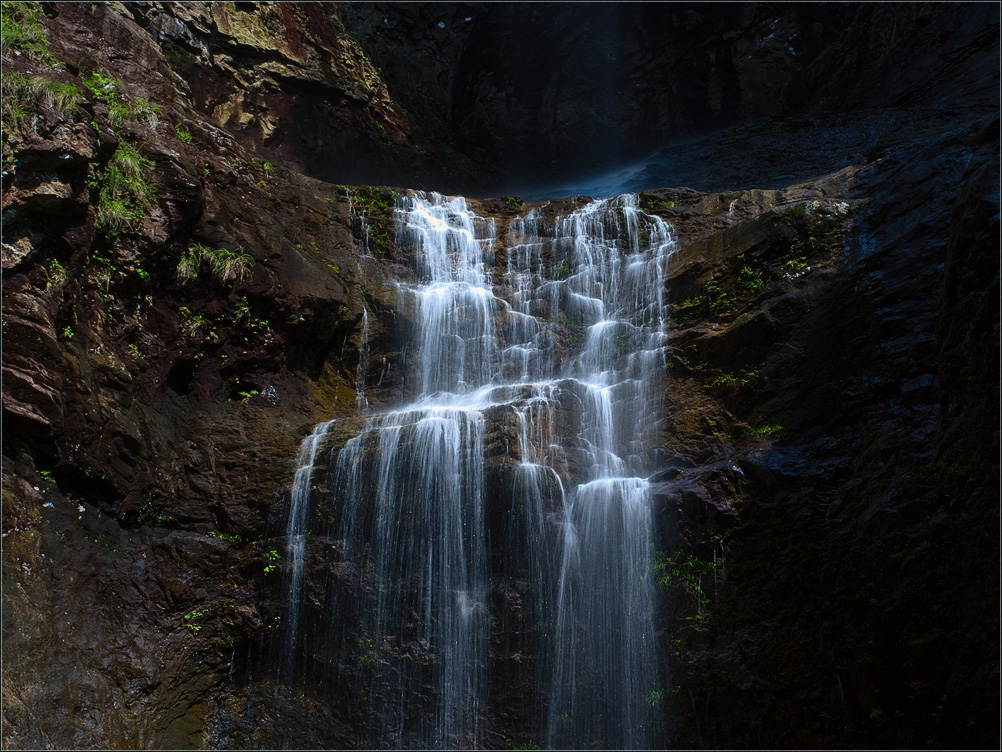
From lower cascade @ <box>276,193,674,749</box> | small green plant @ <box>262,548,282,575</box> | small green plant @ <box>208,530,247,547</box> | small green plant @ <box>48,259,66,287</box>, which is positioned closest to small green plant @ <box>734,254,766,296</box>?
lower cascade @ <box>276,193,674,749</box>

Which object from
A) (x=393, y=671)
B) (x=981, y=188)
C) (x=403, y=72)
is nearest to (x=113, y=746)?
(x=393, y=671)

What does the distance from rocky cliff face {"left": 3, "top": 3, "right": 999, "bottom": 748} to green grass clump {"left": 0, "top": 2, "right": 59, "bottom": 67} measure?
0.22 ft

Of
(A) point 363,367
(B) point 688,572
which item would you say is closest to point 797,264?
(B) point 688,572

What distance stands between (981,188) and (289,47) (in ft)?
52.6

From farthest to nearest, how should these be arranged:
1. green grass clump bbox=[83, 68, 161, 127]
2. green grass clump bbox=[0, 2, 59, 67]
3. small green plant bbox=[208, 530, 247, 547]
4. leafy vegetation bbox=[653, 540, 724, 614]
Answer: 1. green grass clump bbox=[83, 68, 161, 127]
2. small green plant bbox=[208, 530, 247, 547]
3. green grass clump bbox=[0, 2, 59, 67]
4. leafy vegetation bbox=[653, 540, 724, 614]

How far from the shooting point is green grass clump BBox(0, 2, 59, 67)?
923 cm

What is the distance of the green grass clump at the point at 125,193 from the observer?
30.8ft

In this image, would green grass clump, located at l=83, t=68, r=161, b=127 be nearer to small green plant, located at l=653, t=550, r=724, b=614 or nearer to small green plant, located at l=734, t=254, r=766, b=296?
small green plant, located at l=734, t=254, r=766, b=296

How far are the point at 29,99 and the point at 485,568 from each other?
7.89 m

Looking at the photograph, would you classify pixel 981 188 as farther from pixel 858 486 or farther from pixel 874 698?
pixel 874 698

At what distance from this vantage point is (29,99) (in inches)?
319

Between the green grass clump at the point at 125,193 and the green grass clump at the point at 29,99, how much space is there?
1128mm

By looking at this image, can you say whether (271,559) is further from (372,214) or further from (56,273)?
(372,214)

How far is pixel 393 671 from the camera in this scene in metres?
8.55
